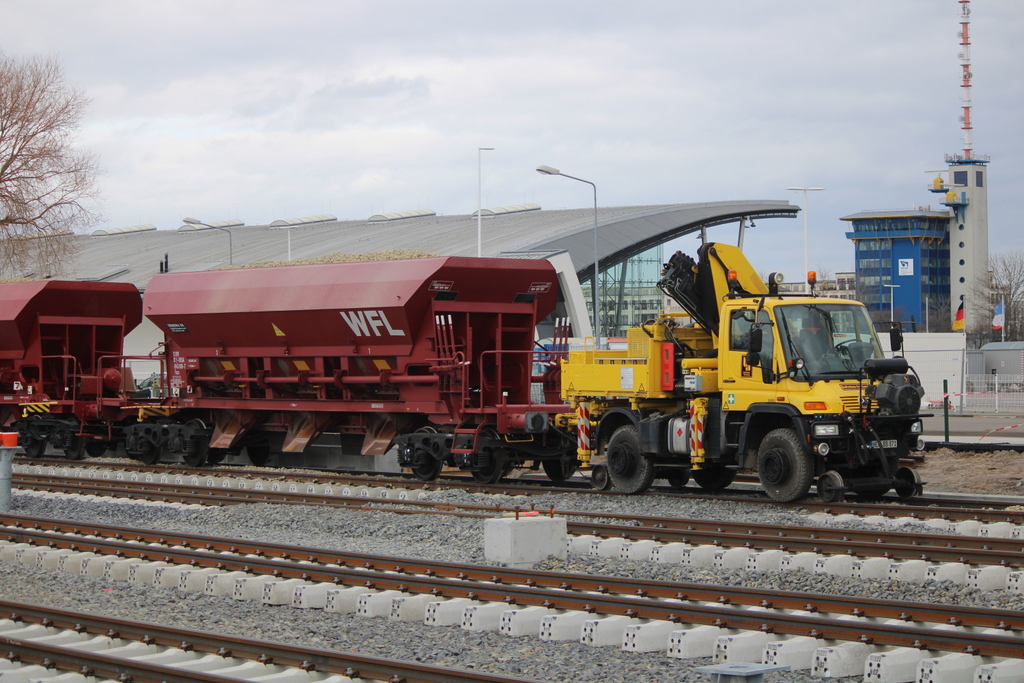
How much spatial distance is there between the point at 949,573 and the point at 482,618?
13.9 ft

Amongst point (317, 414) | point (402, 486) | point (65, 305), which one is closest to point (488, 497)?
point (402, 486)

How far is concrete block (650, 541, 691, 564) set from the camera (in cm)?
1099

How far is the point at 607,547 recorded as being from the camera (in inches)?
453

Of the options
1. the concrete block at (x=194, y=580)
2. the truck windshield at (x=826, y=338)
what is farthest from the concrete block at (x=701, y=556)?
the concrete block at (x=194, y=580)

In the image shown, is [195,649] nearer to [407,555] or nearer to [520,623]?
[520,623]

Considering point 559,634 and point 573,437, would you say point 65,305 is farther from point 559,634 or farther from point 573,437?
point 559,634

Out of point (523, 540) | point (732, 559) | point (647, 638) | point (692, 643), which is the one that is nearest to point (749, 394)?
point (732, 559)

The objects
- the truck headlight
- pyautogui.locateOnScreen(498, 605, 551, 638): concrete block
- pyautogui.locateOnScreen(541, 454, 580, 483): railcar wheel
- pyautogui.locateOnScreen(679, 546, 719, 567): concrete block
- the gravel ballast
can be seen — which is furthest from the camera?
pyautogui.locateOnScreen(541, 454, 580, 483): railcar wheel

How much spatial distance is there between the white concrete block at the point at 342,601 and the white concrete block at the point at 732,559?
350 cm

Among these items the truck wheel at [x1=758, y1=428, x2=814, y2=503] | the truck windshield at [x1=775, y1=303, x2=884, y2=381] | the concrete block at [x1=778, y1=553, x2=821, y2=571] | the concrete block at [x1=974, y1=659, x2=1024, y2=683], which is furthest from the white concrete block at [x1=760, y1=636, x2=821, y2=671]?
the truck windshield at [x1=775, y1=303, x2=884, y2=381]

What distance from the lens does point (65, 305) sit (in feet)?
82.2

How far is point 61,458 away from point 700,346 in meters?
16.5

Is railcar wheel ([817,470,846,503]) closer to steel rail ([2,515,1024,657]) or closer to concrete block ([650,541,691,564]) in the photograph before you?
concrete block ([650,541,691,564])

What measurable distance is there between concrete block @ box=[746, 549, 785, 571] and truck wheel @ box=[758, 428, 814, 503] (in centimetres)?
366
